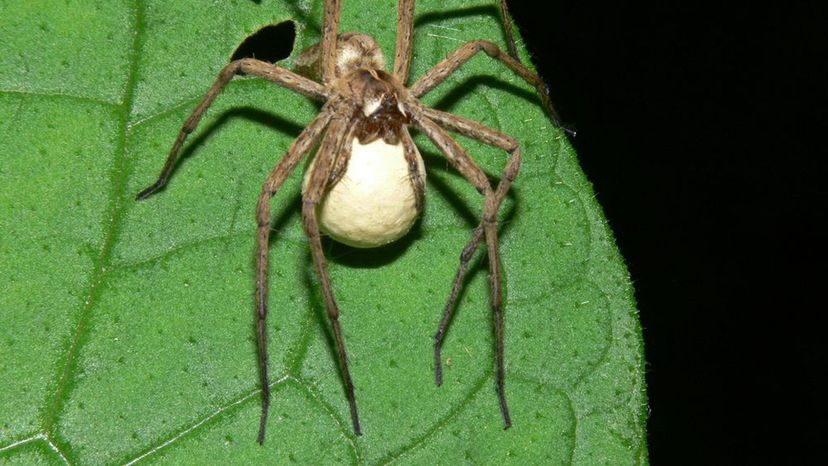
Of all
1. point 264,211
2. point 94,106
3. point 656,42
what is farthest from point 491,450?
point 656,42

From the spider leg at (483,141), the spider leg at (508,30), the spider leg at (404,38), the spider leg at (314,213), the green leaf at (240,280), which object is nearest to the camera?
the spider leg at (314,213)

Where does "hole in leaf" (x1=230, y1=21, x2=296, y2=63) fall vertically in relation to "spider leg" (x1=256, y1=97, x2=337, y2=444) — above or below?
above

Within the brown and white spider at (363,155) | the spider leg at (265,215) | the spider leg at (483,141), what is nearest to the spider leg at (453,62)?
the brown and white spider at (363,155)

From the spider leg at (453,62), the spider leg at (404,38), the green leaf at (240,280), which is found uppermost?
the spider leg at (404,38)

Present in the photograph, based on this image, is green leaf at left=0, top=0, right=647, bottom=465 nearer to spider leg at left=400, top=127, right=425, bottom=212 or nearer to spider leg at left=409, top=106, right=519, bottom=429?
spider leg at left=409, top=106, right=519, bottom=429

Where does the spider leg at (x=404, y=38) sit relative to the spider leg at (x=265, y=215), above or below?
above

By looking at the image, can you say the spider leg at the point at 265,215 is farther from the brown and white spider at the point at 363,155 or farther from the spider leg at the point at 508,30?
the spider leg at the point at 508,30

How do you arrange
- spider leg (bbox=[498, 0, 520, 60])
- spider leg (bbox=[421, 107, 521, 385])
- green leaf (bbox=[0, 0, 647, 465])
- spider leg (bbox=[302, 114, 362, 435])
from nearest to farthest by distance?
spider leg (bbox=[302, 114, 362, 435]) → green leaf (bbox=[0, 0, 647, 465]) → spider leg (bbox=[421, 107, 521, 385]) → spider leg (bbox=[498, 0, 520, 60])

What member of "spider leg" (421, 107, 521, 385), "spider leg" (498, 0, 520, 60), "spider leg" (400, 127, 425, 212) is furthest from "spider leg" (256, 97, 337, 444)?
"spider leg" (498, 0, 520, 60)
